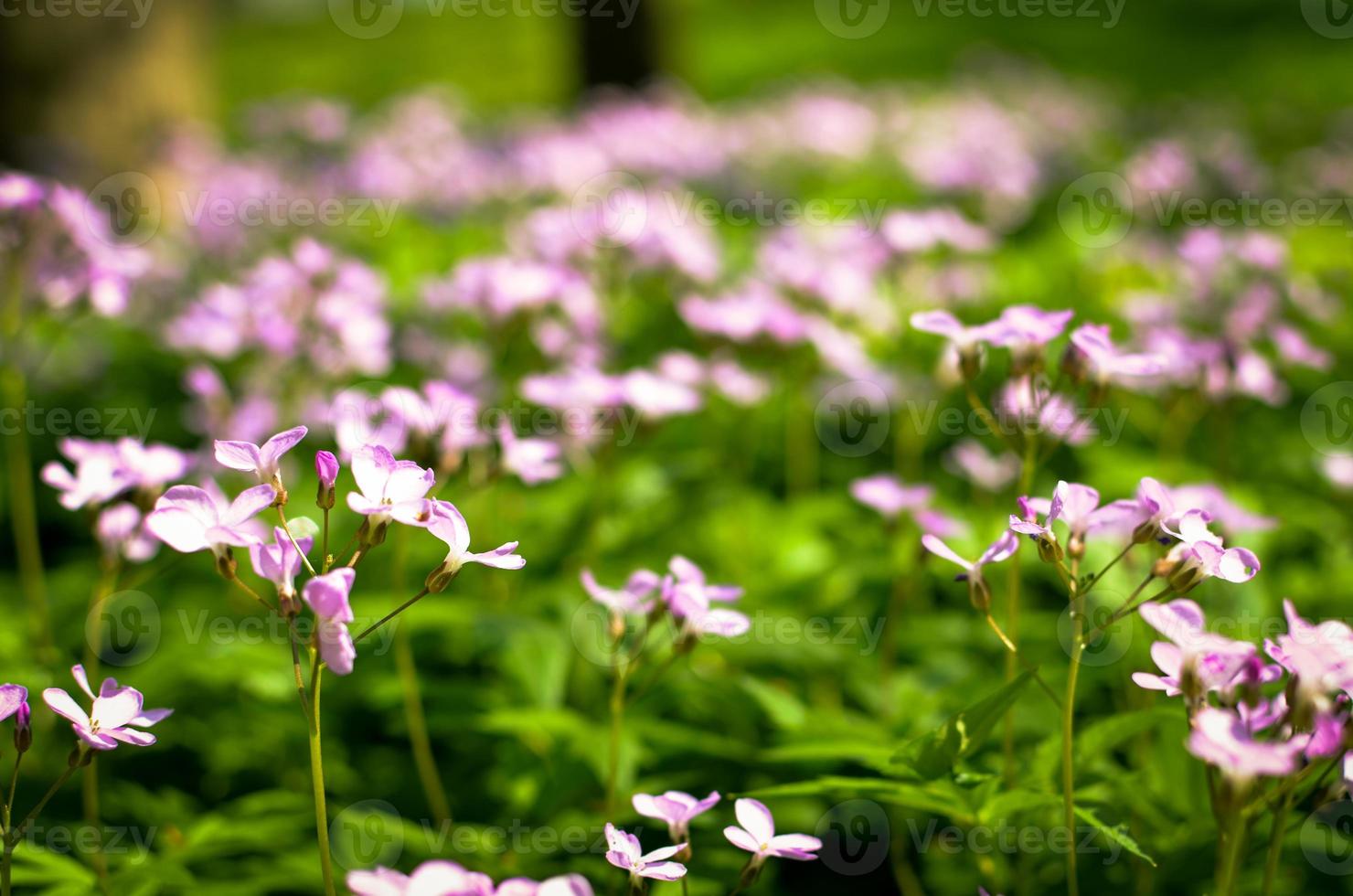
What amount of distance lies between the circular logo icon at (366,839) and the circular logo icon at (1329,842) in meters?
1.93

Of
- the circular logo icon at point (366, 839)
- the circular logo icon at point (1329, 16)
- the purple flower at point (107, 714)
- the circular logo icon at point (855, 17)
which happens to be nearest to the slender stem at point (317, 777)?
the purple flower at point (107, 714)

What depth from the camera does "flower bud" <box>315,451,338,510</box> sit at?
1.61 m

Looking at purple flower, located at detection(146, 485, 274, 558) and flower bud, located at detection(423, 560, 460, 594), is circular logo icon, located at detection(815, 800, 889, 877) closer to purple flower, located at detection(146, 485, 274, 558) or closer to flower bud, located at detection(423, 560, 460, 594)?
flower bud, located at detection(423, 560, 460, 594)

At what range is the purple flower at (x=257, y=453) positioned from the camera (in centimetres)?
160

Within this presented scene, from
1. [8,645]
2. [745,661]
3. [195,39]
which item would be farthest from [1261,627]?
[195,39]

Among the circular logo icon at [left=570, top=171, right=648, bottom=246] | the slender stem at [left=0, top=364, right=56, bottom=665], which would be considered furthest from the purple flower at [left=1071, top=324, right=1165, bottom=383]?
the slender stem at [left=0, top=364, right=56, bottom=665]

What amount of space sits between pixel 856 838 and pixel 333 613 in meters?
1.67

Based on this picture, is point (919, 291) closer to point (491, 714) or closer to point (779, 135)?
point (491, 714)

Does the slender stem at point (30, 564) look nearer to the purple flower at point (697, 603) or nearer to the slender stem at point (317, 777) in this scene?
the slender stem at point (317, 777)

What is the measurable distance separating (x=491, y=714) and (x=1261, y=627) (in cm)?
189

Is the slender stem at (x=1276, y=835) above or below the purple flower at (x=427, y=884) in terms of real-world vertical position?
below

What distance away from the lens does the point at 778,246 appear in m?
4.50

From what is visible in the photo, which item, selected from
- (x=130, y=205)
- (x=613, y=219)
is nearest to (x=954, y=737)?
(x=613, y=219)

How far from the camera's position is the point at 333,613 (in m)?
1.44
